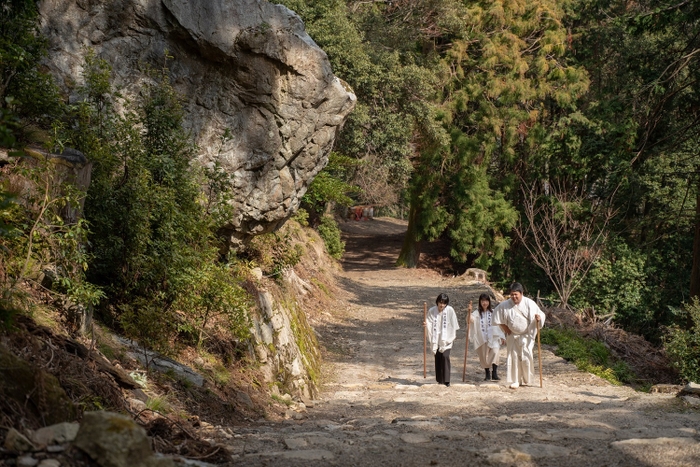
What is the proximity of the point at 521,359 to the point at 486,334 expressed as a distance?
29.2 inches

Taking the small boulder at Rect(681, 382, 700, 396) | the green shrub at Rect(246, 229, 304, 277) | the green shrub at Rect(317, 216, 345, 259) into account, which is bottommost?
the small boulder at Rect(681, 382, 700, 396)

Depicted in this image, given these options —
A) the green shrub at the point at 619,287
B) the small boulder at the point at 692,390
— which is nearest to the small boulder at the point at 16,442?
the small boulder at the point at 692,390

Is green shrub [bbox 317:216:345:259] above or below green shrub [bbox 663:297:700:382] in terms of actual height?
above

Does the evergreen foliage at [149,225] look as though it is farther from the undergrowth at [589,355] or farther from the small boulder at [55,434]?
the undergrowth at [589,355]

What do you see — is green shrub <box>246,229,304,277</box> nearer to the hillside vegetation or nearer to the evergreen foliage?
the hillside vegetation

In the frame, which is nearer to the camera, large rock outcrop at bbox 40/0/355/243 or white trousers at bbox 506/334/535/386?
large rock outcrop at bbox 40/0/355/243

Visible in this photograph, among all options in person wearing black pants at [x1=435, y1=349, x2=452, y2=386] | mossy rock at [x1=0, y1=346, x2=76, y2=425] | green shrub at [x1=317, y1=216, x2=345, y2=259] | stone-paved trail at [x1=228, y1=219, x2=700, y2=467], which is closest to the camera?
mossy rock at [x1=0, y1=346, x2=76, y2=425]

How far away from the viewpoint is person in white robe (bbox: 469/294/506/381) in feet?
41.2

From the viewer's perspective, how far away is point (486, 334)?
1266 cm

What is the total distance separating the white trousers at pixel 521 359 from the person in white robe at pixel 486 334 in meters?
0.29

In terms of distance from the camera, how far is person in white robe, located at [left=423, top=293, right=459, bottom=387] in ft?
40.2

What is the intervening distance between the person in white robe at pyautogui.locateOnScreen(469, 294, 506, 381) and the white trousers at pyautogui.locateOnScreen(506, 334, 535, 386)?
29cm

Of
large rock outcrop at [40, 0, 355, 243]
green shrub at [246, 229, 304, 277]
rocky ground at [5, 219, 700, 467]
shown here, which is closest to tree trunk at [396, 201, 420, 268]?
rocky ground at [5, 219, 700, 467]

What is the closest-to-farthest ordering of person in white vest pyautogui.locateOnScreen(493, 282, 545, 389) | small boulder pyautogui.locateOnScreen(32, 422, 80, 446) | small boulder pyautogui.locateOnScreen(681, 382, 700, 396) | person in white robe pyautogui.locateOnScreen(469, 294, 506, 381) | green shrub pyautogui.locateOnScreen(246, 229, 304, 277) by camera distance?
1. small boulder pyautogui.locateOnScreen(32, 422, 80, 446)
2. small boulder pyautogui.locateOnScreen(681, 382, 700, 396)
3. person in white vest pyautogui.locateOnScreen(493, 282, 545, 389)
4. person in white robe pyautogui.locateOnScreen(469, 294, 506, 381)
5. green shrub pyautogui.locateOnScreen(246, 229, 304, 277)
